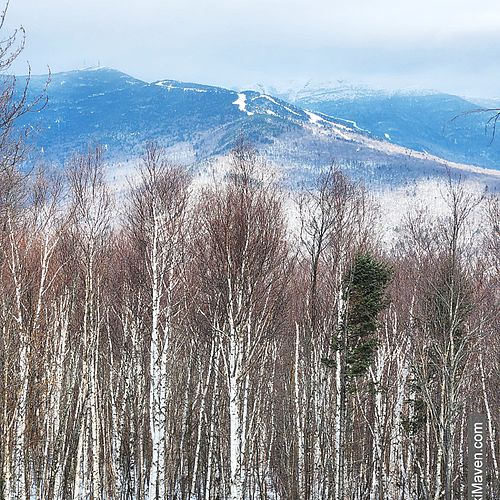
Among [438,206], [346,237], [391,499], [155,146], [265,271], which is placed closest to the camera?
[265,271]

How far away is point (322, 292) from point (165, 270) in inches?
357

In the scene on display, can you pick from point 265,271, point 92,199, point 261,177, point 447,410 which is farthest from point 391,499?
point 92,199

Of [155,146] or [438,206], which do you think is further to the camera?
[438,206]

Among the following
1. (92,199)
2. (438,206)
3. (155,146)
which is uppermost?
(155,146)

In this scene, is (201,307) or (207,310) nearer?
(207,310)

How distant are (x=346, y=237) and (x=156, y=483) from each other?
9162mm

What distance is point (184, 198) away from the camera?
1462 centimetres

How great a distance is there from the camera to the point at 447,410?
1087 centimetres

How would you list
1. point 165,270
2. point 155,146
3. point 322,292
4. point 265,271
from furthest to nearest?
point 322,292, point 155,146, point 165,270, point 265,271

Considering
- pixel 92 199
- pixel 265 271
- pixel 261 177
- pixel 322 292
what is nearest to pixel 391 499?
pixel 322 292

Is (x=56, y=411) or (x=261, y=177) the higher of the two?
(x=261, y=177)

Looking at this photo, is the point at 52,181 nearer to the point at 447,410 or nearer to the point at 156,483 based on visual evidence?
the point at 156,483

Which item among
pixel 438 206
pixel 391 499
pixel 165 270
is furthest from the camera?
pixel 438 206

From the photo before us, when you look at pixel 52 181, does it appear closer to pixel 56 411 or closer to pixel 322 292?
pixel 56 411
